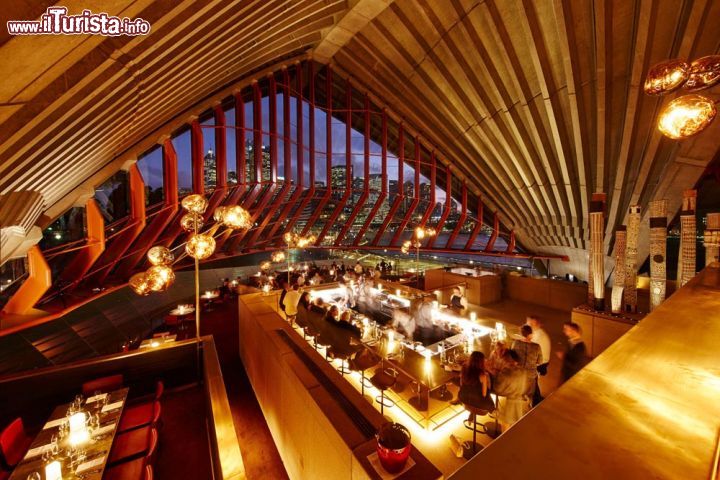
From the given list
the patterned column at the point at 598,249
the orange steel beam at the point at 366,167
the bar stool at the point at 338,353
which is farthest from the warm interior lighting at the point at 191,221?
the orange steel beam at the point at 366,167

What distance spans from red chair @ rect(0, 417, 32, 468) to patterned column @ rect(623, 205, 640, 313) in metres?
8.83

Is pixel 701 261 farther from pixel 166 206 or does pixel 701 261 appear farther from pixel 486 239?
pixel 166 206

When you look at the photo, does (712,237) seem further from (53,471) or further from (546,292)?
(53,471)

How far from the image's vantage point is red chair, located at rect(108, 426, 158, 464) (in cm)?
319

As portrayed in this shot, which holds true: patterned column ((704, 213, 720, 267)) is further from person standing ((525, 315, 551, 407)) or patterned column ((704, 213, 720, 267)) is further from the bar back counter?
the bar back counter

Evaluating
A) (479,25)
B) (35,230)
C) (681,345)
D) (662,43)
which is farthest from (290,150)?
(681,345)

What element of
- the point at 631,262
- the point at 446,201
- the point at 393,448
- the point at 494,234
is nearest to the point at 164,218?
the point at 393,448

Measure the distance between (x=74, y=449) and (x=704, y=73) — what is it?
7281 mm

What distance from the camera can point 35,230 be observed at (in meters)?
3.49

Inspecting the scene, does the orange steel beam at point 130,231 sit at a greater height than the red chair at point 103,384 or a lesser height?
greater

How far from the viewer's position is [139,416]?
392 centimetres

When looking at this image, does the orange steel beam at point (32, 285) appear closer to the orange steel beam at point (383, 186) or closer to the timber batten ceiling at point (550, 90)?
the timber batten ceiling at point (550, 90)

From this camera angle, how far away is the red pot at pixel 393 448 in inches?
64.6

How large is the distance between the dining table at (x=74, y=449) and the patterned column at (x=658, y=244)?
7979 millimetres
